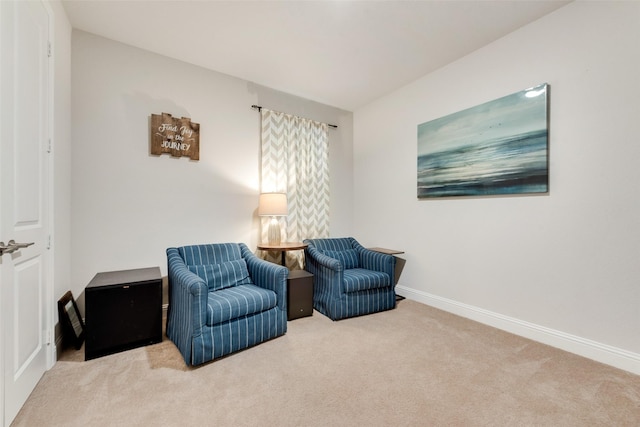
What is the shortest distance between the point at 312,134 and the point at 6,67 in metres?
2.97

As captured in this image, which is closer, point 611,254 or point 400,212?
point 611,254

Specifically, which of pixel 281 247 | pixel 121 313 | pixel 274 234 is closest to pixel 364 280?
pixel 281 247

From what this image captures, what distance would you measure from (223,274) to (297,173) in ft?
5.73

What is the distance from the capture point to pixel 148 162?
9.37 ft

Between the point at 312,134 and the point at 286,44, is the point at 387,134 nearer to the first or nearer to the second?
the point at 312,134

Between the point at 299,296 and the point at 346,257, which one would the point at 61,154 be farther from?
the point at 346,257

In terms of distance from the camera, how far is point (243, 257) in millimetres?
2949

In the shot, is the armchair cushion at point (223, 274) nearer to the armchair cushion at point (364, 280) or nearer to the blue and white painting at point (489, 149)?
the armchair cushion at point (364, 280)

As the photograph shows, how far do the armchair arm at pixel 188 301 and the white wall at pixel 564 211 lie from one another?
2505mm

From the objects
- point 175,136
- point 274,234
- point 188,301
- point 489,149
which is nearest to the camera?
point 188,301

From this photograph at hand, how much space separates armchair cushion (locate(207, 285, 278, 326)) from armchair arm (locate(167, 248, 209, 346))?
86 mm

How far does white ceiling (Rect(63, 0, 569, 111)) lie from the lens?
2250 mm

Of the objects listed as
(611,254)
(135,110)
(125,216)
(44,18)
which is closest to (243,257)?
(125,216)

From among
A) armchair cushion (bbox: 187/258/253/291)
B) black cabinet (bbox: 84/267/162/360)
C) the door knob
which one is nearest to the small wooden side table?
armchair cushion (bbox: 187/258/253/291)
